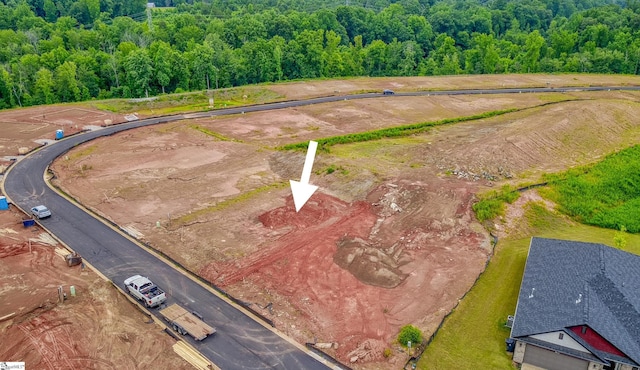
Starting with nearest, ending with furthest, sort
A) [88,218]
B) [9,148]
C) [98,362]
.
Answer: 1. [98,362]
2. [88,218]
3. [9,148]

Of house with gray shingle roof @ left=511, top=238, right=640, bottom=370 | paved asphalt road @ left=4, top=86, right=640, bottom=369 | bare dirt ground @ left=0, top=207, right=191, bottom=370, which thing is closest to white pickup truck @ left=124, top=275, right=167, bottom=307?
bare dirt ground @ left=0, top=207, right=191, bottom=370

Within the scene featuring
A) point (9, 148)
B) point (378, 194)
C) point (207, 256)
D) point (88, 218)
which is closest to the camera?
point (207, 256)

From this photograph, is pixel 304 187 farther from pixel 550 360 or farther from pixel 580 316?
pixel 580 316

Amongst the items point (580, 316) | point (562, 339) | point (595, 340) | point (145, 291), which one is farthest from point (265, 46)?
point (595, 340)

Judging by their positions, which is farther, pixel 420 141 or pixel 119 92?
pixel 119 92

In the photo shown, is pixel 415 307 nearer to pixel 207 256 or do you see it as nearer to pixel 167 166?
pixel 207 256

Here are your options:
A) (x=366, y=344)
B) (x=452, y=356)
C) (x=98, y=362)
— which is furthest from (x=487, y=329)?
(x=98, y=362)

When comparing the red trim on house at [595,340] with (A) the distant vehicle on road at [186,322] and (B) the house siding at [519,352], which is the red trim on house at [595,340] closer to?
(B) the house siding at [519,352]
